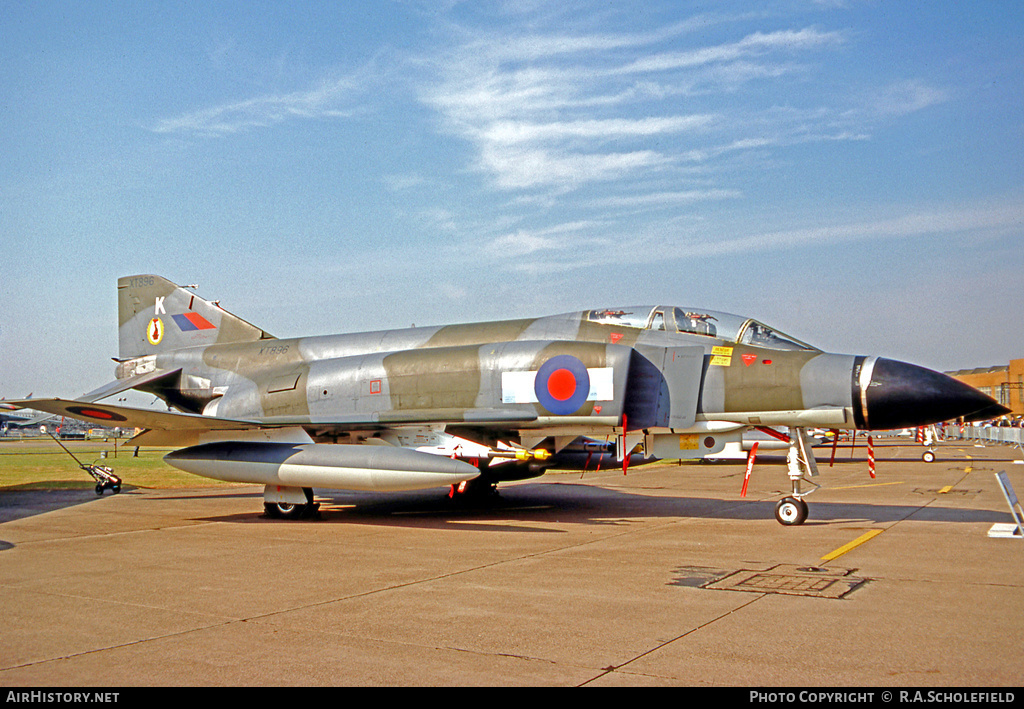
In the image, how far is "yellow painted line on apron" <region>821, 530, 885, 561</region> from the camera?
8.17 m

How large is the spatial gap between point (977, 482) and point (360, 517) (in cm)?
1455

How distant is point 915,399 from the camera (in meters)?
9.33

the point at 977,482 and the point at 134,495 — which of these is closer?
the point at 134,495

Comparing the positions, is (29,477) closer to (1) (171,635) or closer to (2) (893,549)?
(1) (171,635)

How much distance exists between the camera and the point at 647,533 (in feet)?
33.7

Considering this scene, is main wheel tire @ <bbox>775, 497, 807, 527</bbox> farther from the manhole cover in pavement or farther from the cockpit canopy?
the manhole cover in pavement

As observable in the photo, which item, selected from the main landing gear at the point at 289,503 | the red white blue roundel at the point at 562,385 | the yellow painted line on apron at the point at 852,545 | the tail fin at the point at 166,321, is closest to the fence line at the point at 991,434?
the yellow painted line on apron at the point at 852,545

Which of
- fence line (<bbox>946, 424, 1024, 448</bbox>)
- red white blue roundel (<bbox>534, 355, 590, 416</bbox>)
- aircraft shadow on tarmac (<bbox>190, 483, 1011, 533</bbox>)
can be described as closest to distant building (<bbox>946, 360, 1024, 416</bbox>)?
fence line (<bbox>946, 424, 1024, 448</bbox>)

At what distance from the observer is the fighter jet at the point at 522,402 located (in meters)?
10.0

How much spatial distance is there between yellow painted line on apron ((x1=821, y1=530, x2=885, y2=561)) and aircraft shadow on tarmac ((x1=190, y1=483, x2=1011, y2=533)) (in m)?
1.13

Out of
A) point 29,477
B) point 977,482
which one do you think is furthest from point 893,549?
point 29,477

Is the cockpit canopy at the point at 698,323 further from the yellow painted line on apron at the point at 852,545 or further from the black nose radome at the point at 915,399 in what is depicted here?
the yellow painted line on apron at the point at 852,545

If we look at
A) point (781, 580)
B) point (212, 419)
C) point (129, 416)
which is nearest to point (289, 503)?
point (212, 419)

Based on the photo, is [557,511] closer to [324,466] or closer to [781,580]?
[324,466]
